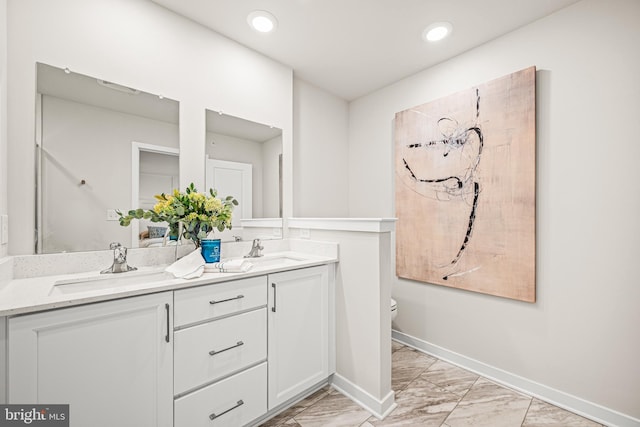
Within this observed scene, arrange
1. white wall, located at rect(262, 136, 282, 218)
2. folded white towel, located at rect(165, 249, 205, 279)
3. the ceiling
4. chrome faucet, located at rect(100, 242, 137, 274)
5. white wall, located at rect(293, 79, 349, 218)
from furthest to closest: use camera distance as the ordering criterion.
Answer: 1. white wall, located at rect(293, 79, 349, 218)
2. white wall, located at rect(262, 136, 282, 218)
3. the ceiling
4. chrome faucet, located at rect(100, 242, 137, 274)
5. folded white towel, located at rect(165, 249, 205, 279)

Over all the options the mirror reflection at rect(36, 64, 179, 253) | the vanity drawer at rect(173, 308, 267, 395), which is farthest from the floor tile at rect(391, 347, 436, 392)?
the mirror reflection at rect(36, 64, 179, 253)

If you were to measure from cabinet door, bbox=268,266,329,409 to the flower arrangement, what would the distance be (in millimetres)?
496

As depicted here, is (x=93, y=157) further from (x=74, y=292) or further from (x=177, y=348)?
(x=177, y=348)

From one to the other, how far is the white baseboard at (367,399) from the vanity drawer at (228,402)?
22.1 inches

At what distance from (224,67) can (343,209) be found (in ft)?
5.65

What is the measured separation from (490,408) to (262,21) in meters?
2.88

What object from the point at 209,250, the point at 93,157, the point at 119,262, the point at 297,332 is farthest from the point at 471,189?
the point at 93,157

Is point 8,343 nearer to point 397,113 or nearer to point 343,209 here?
point 343,209

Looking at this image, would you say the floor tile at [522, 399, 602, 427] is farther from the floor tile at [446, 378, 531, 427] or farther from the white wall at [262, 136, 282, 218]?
the white wall at [262, 136, 282, 218]

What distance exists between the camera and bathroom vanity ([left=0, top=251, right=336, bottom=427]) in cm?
94

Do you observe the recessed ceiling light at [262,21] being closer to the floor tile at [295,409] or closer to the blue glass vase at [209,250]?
the blue glass vase at [209,250]

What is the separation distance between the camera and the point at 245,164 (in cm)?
212

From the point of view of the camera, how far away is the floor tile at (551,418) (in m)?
1.52

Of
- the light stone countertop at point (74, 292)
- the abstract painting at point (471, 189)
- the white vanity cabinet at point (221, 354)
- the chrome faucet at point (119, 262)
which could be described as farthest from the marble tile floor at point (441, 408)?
the chrome faucet at point (119, 262)
